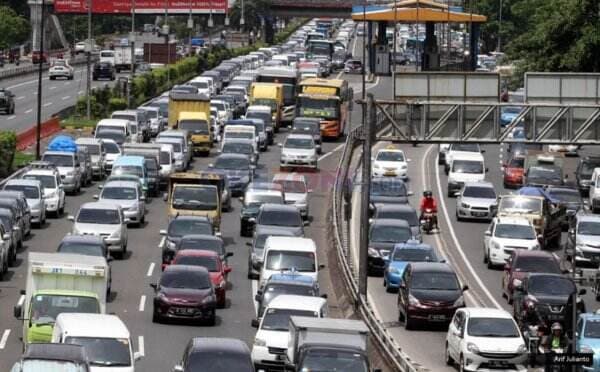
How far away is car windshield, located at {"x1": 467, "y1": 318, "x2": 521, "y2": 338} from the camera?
38250mm

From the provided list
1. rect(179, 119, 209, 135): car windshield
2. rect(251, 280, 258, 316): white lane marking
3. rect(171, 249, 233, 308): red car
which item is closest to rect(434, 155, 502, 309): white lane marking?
rect(251, 280, 258, 316): white lane marking

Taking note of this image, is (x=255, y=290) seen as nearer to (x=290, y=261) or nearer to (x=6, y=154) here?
(x=290, y=261)

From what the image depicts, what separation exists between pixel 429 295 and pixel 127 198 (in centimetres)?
1788

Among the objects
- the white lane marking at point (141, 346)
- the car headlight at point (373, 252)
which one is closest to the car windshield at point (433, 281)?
the white lane marking at point (141, 346)

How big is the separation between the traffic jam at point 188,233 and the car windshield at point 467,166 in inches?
248

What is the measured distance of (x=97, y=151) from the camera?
2832 inches

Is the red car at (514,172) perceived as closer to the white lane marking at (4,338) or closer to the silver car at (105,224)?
the silver car at (105,224)

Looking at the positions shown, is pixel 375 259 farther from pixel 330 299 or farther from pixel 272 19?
pixel 272 19

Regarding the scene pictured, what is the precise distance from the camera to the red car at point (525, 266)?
4856cm

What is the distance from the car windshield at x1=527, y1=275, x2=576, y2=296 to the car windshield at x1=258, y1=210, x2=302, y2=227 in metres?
11.7

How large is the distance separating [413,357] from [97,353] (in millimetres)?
9737

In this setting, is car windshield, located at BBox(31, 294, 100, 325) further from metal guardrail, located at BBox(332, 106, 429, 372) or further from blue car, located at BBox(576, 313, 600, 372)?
blue car, located at BBox(576, 313, 600, 372)

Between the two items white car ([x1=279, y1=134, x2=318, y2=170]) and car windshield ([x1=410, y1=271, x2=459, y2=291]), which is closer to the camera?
car windshield ([x1=410, y1=271, x2=459, y2=291])

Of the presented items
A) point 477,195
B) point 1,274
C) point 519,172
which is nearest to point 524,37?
point 519,172
